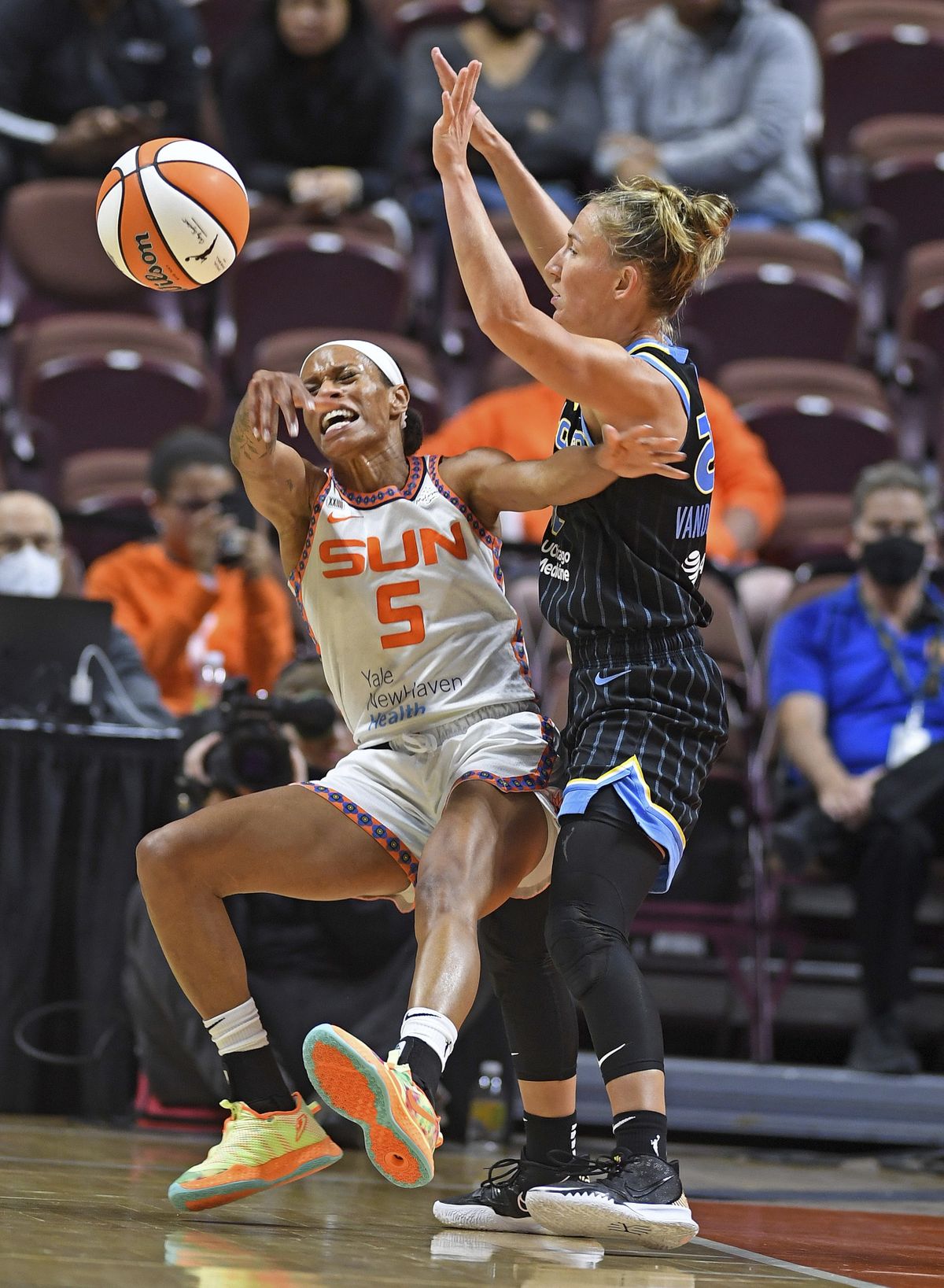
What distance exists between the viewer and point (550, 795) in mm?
3402

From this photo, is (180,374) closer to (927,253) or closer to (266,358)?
(266,358)

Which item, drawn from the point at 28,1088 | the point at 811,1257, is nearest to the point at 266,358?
the point at 28,1088

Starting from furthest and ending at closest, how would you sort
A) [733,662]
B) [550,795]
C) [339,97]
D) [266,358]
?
[339,97], [266,358], [733,662], [550,795]

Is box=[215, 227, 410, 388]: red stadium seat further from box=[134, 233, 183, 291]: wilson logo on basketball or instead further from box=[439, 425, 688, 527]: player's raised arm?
box=[439, 425, 688, 527]: player's raised arm

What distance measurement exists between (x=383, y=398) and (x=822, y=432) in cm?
431

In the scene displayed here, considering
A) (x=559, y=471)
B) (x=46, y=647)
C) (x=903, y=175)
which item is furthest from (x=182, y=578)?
(x=903, y=175)

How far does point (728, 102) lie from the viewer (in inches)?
346

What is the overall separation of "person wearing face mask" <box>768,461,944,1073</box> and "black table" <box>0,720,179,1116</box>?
2023mm

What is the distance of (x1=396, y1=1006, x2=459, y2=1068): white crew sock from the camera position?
2.89m

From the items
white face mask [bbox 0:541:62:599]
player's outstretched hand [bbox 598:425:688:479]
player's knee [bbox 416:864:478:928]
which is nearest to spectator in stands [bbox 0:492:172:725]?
white face mask [bbox 0:541:62:599]

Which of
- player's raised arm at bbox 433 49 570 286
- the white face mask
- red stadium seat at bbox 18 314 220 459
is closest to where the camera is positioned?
player's raised arm at bbox 433 49 570 286

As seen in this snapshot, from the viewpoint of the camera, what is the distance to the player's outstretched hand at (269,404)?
10.8ft

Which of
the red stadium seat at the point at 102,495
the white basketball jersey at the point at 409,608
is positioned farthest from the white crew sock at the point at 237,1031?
the red stadium seat at the point at 102,495

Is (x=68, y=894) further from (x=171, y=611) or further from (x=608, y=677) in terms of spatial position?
(x=608, y=677)
